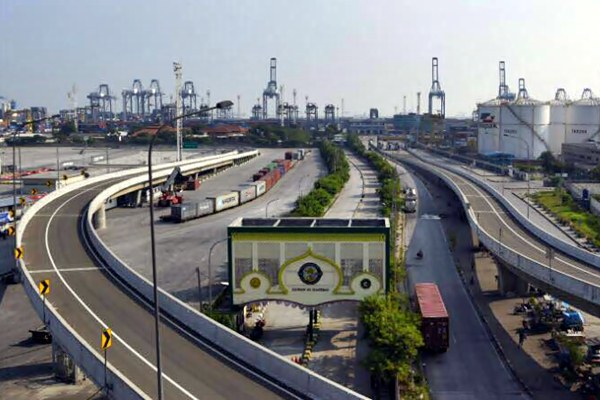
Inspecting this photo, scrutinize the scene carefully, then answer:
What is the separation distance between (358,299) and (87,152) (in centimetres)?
10065

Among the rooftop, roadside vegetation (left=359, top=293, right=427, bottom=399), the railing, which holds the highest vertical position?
the rooftop

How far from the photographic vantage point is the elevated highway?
20.6 m

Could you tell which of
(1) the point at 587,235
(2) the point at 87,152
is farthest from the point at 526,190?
(2) the point at 87,152

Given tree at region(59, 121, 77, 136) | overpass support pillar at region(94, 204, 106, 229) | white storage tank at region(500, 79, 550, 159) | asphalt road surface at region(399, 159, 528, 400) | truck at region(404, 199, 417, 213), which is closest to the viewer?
asphalt road surface at region(399, 159, 528, 400)

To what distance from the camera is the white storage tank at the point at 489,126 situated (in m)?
89.3

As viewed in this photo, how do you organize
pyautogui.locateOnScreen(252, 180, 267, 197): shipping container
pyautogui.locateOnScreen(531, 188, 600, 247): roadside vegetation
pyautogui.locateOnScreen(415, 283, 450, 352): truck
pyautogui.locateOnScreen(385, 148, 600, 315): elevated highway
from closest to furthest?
pyautogui.locateOnScreen(385, 148, 600, 315): elevated highway, pyautogui.locateOnScreen(415, 283, 450, 352): truck, pyautogui.locateOnScreen(531, 188, 600, 247): roadside vegetation, pyautogui.locateOnScreen(252, 180, 267, 197): shipping container

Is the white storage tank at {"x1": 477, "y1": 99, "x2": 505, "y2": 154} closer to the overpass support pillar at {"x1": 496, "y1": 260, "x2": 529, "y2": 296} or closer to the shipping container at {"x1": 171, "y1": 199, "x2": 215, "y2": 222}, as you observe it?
the shipping container at {"x1": 171, "y1": 199, "x2": 215, "y2": 222}

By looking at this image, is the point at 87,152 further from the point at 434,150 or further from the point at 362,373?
the point at 362,373

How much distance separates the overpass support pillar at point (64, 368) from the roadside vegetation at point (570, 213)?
24.5m

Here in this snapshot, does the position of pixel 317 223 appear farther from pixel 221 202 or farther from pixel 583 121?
pixel 583 121

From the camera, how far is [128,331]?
17219 mm

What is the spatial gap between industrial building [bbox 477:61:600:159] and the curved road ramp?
69.8 meters

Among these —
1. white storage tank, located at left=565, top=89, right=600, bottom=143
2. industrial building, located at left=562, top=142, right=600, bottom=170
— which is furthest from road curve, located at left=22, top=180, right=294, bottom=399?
white storage tank, located at left=565, top=89, right=600, bottom=143

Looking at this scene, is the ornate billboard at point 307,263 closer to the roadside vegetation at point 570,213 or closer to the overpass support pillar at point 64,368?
the overpass support pillar at point 64,368
